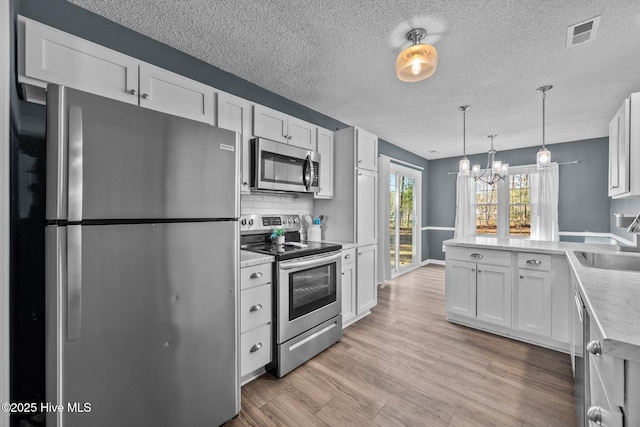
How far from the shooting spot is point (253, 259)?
6.37ft

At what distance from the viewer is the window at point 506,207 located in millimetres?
5426

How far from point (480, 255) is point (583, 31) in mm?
1950

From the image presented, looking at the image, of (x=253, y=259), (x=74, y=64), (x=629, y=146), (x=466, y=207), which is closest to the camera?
(x=74, y=64)

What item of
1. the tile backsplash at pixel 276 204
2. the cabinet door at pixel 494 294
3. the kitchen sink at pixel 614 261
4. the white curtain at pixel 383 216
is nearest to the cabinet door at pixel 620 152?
the kitchen sink at pixel 614 261

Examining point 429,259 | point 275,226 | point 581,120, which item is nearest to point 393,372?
point 275,226

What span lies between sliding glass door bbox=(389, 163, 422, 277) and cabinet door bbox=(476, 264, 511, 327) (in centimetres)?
218

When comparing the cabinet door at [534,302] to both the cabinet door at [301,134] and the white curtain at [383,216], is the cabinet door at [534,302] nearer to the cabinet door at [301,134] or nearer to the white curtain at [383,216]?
the white curtain at [383,216]

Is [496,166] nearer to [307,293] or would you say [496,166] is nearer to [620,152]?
[620,152]

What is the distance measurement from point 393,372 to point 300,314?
856 millimetres

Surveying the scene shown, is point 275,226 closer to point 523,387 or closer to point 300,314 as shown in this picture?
point 300,314

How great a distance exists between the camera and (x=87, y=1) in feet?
5.50

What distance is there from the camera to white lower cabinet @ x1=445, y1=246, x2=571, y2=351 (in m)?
2.40

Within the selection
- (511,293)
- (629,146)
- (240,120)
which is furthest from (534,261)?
(240,120)

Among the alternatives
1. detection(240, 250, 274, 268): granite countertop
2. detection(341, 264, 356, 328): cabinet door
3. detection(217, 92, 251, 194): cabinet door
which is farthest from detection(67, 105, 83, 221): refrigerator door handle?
detection(341, 264, 356, 328): cabinet door
